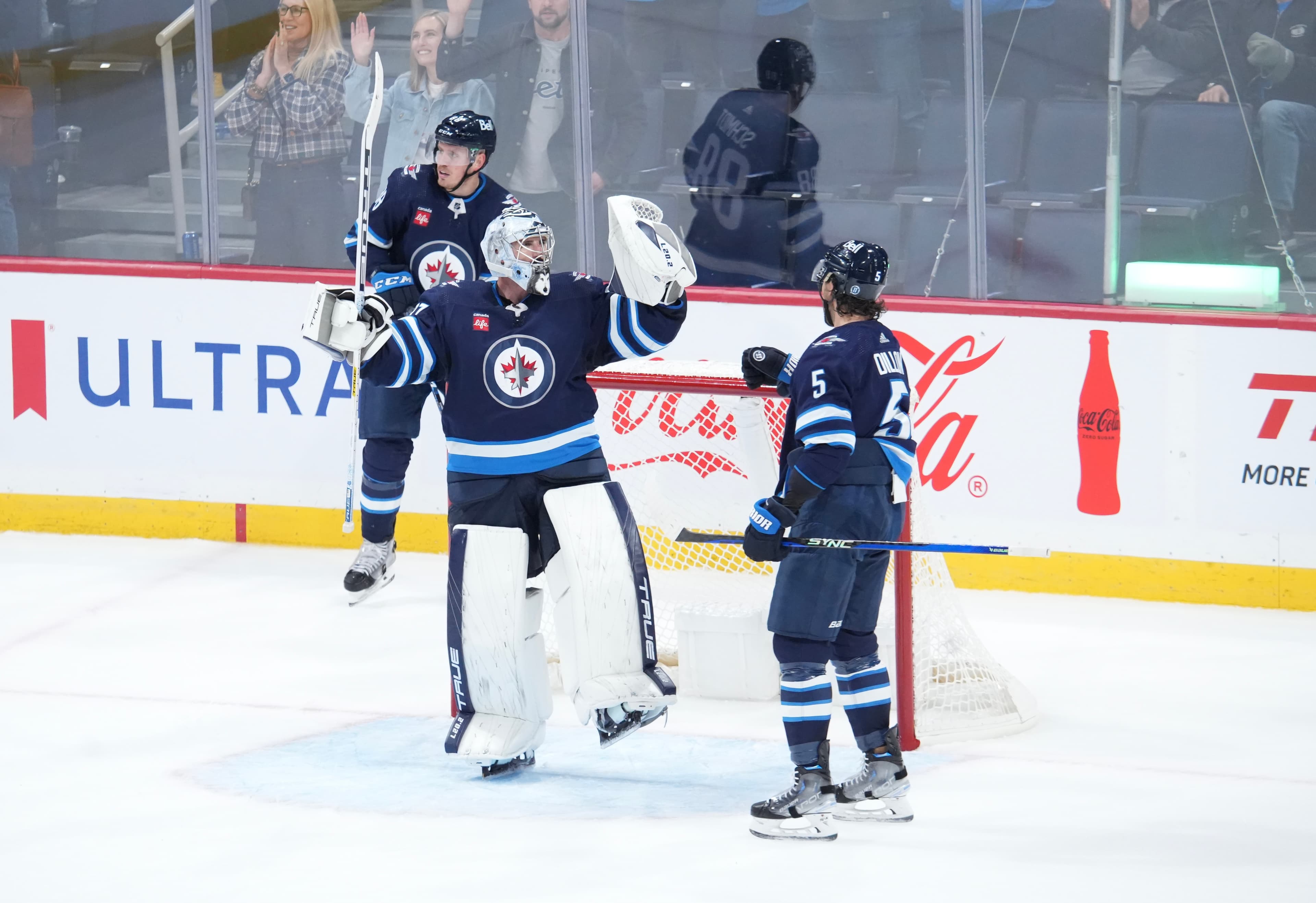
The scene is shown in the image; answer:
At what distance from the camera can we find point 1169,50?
518cm

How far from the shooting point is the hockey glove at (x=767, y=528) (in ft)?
10.8

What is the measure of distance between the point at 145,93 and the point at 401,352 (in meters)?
2.81

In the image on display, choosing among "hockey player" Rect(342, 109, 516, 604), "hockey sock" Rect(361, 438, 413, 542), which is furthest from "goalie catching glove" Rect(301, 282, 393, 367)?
"hockey sock" Rect(361, 438, 413, 542)

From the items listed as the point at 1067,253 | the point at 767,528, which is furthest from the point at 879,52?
the point at 767,528

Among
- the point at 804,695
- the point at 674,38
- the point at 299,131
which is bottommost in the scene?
the point at 804,695

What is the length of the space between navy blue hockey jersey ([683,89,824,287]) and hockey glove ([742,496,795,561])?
2.33m

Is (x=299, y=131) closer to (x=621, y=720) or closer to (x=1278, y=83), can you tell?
(x=621, y=720)

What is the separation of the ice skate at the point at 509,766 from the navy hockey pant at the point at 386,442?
58.9 inches

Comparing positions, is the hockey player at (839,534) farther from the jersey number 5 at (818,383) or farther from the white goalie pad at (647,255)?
the white goalie pad at (647,255)

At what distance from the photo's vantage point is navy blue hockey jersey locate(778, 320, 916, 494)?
3.28 metres

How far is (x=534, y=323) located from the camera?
365 cm

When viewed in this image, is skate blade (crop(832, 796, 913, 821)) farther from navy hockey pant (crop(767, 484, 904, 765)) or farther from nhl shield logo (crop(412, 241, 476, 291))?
nhl shield logo (crop(412, 241, 476, 291))

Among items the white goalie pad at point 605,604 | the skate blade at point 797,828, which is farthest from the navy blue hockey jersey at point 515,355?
the skate blade at point 797,828

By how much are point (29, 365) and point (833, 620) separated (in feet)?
12.0
